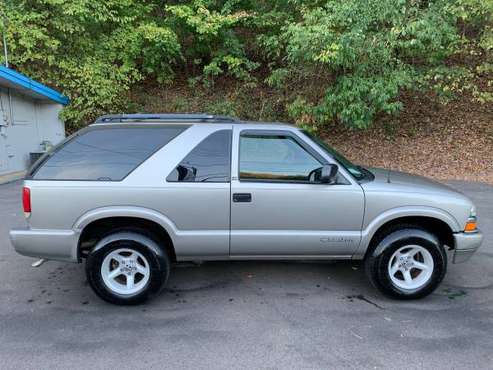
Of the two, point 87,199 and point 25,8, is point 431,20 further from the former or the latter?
point 25,8

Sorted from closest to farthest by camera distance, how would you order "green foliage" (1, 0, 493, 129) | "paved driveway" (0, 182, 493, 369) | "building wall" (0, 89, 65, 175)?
"paved driveway" (0, 182, 493, 369)
"green foliage" (1, 0, 493, 129)
"building wall" (0, 89, 65, 175)

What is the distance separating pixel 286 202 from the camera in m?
3.55

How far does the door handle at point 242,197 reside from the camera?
3.52 metres

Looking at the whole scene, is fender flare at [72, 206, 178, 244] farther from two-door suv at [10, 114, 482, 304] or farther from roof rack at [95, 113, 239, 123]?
roof rack at [95, 113, 239, 123]

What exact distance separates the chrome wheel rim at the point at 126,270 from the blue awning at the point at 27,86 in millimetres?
8512

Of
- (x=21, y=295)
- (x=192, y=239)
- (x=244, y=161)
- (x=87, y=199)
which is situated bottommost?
(x=21, y=295)

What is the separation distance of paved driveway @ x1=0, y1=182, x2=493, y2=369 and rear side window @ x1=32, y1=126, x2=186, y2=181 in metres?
1.27

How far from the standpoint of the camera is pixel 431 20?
9.48 meters

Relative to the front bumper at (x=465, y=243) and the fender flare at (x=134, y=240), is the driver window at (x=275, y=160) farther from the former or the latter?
the front bumper at (x=465, y=243)

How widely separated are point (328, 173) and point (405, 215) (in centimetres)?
88

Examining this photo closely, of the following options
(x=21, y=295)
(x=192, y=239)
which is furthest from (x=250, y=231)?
(x=21, y=295)

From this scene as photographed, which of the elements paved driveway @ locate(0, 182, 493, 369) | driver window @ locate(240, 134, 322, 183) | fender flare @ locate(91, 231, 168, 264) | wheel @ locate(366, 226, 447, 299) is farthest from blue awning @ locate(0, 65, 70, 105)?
wheel @ locate(366, 226, 447, 299)

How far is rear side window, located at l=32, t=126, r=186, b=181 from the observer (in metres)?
3.50

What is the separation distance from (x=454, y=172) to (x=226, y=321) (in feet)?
31.5
